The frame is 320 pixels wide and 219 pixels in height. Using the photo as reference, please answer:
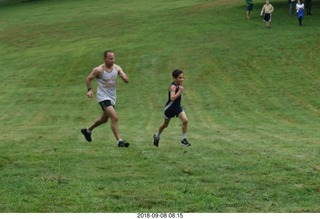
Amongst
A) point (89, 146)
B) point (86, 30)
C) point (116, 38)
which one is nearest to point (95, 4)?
point (86, 30)

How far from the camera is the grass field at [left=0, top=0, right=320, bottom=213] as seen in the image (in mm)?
9211

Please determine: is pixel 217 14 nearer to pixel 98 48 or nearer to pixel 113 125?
pixel 98 48

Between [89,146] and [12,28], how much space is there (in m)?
44.7

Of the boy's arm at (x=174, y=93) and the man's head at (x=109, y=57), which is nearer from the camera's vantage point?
the man's head at (x=109, y=57)

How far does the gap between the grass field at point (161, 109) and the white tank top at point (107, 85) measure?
3.85ft

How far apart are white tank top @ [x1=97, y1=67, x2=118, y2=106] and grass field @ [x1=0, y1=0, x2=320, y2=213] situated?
1173 mm

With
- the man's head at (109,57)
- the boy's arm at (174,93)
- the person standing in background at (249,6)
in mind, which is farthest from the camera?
the person standing in background at (249,6)

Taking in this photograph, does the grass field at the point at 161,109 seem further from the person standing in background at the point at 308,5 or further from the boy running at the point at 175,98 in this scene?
the boy running at the point at 175,98

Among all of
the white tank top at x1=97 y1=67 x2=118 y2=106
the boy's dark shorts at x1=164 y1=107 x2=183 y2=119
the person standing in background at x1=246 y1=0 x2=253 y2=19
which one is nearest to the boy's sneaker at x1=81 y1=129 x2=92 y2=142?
the white tank top at x1=97 y1=67 x2=118 y2=106

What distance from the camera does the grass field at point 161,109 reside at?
9.21m

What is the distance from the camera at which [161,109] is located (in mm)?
28438

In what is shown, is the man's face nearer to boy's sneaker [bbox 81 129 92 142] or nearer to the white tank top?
the white tank top

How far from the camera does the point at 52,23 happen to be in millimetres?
58000

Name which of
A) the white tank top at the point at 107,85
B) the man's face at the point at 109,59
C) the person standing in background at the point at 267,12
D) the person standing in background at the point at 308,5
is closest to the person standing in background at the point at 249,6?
the person standing in background at the point at 267,12
